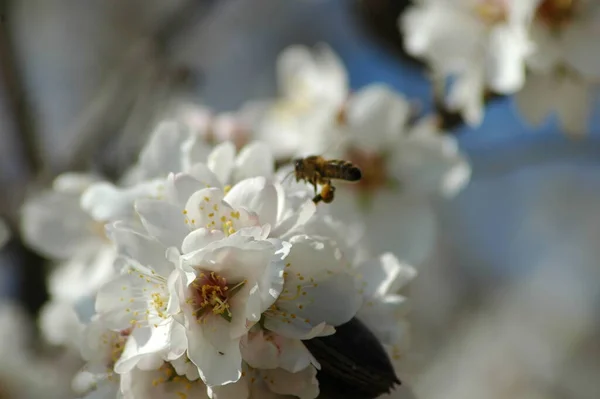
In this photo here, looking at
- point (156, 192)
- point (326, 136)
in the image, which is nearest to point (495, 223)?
point (326, 136)

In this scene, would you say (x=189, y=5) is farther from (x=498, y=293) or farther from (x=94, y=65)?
(x=498, y=293)

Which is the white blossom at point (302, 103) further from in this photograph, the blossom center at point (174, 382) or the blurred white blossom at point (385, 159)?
the blossom center at point (174, 382)

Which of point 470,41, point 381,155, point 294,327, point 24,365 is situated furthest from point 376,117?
point 24,365

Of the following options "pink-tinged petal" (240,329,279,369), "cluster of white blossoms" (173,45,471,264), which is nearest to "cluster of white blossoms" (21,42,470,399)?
"pink-tinged petal" (240,329,279,369)

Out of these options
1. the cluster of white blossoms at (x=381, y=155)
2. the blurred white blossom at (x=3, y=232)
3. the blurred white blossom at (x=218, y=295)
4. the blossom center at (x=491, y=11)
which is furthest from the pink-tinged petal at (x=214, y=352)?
→ the blurred white blossom at (x=3, y=232)

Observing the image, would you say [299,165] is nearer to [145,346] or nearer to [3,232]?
[145,346]

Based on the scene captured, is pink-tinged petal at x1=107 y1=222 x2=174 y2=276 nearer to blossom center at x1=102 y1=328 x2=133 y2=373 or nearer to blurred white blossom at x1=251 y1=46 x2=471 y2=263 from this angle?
blossom center at x1=102 y1=328 x2=133 y2=373
